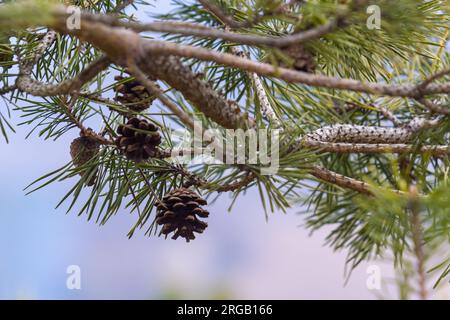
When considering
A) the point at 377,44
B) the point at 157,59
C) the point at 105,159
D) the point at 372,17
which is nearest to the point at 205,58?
the point at 157,59

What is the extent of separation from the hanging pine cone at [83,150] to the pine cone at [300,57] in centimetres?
32

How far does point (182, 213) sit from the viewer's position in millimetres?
775

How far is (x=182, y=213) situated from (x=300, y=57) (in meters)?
0.26

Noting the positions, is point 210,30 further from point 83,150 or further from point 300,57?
point 83,150

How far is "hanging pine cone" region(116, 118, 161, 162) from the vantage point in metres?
0.73

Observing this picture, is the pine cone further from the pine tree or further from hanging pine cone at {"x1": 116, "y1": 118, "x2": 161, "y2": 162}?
hanging pine cone at {"x1": 116, "y1": 118, "x2": 161, "y2": 162}

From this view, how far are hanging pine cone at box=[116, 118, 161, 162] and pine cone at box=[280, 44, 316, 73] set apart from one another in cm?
19

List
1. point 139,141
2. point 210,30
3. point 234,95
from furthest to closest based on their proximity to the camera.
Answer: point 234,95 → point 139,141 → point 210,30

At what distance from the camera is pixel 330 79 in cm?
50

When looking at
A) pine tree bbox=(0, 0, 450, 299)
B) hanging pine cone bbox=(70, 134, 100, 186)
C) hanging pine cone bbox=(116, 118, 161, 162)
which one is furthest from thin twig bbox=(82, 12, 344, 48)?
hanging pine cone bbox=(70, 134, 100, 186)

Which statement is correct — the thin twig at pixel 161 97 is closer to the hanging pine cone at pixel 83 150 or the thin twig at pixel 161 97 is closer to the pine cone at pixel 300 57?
the pine cone at pixel 300 57

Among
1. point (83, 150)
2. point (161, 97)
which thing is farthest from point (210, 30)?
point (83, 150)
